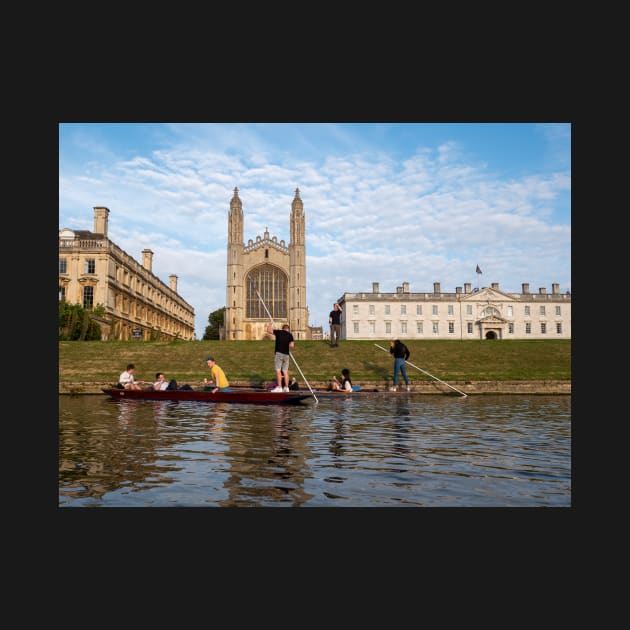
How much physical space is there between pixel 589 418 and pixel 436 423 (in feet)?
23.0

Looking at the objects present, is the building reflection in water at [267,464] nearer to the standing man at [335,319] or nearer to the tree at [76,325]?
the standing man at [335,319]

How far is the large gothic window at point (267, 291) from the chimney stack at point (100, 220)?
30089 mm

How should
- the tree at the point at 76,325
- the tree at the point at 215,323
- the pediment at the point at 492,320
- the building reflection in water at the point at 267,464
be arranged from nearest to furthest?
the building reflection in water at the point at 267,464 < the tree at the point at 76,325 < the pediment at the point at 492,320 < the tree at the point at 215,323

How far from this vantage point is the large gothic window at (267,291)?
272ft

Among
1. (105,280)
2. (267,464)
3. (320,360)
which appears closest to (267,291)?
(105,280)

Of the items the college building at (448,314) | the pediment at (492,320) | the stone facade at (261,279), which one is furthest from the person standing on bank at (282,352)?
the pediment at (492,320)

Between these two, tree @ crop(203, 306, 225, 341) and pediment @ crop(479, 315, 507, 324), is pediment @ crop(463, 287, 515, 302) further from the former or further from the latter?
tree @ crop(203, 306, 225, 341)

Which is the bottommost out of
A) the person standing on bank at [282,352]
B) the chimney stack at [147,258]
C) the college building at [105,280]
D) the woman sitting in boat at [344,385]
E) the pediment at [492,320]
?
the woman sitting in boat at [344,385]

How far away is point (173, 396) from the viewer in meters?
17.1

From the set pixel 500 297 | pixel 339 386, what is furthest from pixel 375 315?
pixel 339 386

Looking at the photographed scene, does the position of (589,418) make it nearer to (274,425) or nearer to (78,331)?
(274,425)

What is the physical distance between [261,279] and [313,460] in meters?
78.3

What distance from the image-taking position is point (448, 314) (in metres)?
85.1

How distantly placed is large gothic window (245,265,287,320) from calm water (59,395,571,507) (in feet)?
229
